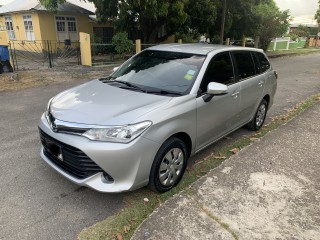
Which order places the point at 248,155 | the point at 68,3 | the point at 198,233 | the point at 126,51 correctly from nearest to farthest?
the point at 198,233
the point at 248,155
the point at 126,51
the point at 68,3

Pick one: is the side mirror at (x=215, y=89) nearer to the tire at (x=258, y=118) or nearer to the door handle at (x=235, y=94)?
the door handle at (x=235, y=94)

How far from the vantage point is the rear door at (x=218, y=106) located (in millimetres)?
3744

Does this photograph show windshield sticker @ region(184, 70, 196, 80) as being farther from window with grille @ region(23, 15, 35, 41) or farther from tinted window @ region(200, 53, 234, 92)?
window with grille @ region(23, 15, 35, 41)

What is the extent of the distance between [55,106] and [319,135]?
454 cm

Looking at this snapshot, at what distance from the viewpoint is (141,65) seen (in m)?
4.35

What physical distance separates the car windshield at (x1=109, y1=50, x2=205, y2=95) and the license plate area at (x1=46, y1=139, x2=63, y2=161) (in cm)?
127

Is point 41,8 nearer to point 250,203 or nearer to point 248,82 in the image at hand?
point 248,82

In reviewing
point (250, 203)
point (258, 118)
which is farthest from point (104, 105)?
point (258, 118)

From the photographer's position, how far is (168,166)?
3344 millimetres

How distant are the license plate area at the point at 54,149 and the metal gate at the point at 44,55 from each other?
9.90 m

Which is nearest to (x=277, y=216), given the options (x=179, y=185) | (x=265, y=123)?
(x=179, y=185)

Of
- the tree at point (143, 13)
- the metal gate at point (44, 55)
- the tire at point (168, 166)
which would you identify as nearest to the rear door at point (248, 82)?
the tire at point (168, 166)

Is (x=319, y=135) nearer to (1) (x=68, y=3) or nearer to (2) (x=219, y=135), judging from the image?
(2) (x=219, y=135)

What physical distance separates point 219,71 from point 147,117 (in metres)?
1.66
